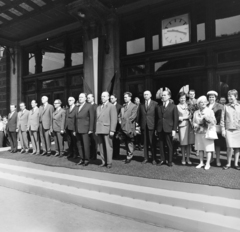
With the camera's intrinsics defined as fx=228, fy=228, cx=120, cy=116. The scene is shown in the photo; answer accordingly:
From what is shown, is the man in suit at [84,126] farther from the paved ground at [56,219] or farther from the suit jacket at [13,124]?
the suit jacket at [13,124]

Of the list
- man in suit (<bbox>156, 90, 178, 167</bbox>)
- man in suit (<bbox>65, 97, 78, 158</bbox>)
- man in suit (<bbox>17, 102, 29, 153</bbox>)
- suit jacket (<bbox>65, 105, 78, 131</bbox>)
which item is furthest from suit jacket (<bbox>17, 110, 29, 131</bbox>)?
man in suit (<bbox>156, 90, 178, 167</bbox>)

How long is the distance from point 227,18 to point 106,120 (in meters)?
5.01

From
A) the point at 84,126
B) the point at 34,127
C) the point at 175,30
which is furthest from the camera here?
the point at 175,30

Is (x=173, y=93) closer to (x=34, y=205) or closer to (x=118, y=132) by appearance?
(x=118, y=132)

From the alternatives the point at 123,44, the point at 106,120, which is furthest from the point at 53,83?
the point at 106,120

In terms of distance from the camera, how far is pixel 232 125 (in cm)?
466

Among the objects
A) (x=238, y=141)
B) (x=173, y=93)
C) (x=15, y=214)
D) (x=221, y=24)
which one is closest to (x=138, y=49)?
(x=173, y=93)

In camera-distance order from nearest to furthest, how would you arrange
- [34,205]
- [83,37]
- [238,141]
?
[34,205] < [238,141] < [83,37]

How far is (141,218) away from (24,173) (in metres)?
3.32

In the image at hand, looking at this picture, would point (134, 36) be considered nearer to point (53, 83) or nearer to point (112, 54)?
point (112, 54)

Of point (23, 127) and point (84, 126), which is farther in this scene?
point (23, 127)

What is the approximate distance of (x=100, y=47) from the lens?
8.75 metres

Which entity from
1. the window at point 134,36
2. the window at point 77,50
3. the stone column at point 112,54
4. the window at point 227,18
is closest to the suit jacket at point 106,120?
the stone column at point 112,54

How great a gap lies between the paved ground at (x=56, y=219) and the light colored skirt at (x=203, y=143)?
212 centimetres
